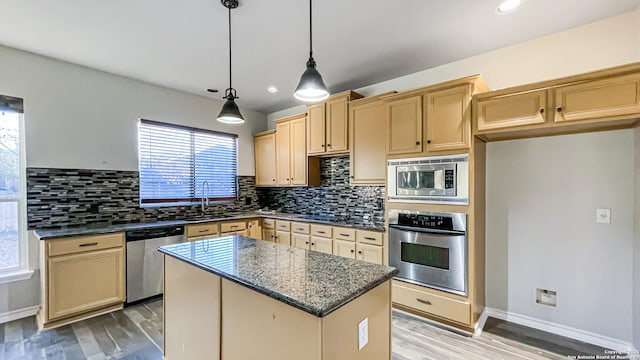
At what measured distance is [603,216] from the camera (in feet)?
7.76

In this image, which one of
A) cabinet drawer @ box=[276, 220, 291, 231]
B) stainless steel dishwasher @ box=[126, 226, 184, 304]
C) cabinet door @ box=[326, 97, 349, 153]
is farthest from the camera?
cabinet drawer @ box=[276, 220, 291, 231]

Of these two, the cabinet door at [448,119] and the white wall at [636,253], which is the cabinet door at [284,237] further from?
the white wall at [636,253]

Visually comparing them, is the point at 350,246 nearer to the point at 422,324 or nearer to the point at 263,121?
the point at 422,324

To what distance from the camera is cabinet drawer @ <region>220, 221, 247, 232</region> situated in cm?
396

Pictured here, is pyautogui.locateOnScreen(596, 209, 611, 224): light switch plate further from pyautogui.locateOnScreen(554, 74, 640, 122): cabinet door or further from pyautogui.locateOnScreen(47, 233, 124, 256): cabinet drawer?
pyautogui.locateOnScreen(47, 233, 124, 256): cabinet drawer

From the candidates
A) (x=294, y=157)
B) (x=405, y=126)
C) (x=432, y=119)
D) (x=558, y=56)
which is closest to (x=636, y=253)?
(x=558, y=56)

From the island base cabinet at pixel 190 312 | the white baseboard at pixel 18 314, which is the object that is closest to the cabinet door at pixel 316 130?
the island base cabinet at pixel 190 312

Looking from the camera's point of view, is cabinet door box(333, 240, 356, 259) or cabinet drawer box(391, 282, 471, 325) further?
cabinet door box(333, 240, 356, 259)

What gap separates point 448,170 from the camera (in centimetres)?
264

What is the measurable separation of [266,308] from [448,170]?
2.10m

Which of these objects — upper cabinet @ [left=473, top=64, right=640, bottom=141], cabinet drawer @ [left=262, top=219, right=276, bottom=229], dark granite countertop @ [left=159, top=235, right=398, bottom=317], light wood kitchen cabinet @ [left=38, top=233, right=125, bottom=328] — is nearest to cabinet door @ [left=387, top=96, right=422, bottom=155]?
upper cabinet @ [left=473, top=64, right=640, bottom=141]

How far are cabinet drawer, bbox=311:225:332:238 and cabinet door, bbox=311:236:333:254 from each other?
5 cm

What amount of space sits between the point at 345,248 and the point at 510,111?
7.23 feet

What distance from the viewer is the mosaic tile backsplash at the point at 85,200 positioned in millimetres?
2959
